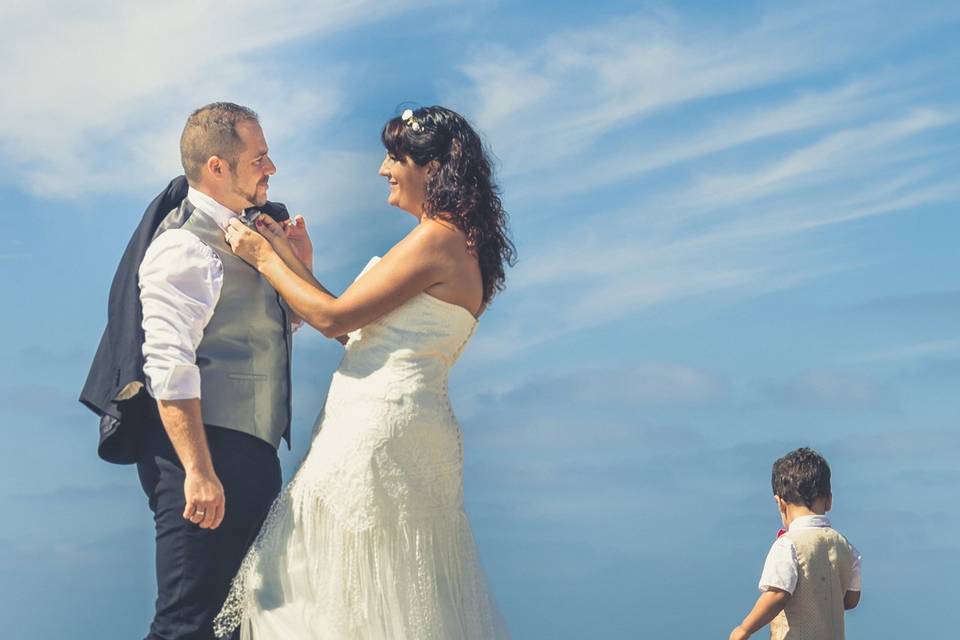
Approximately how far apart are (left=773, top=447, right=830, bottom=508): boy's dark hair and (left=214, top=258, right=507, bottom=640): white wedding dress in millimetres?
2155

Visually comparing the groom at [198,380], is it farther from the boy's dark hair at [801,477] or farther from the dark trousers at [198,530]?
the boy's dark hair at [801,477]

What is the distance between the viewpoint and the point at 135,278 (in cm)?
352

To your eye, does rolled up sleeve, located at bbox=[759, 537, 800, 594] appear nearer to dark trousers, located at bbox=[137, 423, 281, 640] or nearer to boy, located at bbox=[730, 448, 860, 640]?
boy, located at bbox=[730, 448, 860, 640]

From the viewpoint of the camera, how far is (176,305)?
3389 mm

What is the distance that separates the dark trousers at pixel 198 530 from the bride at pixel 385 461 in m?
0.05

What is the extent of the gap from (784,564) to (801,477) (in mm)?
387

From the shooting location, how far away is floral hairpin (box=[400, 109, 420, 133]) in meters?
3.67

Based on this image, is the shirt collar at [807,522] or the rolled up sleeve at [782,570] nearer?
the rolled up sleeve at [782,570]

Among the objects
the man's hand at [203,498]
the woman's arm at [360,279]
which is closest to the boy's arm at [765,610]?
the woman's arm at [360,279]

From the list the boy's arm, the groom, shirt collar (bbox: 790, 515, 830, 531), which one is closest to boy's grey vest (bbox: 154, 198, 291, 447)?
the groom

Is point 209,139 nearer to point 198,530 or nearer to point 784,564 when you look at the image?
point 198,530

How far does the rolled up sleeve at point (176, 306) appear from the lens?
333 cm

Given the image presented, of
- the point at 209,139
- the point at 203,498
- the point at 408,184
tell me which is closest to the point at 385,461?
the point at 203,498

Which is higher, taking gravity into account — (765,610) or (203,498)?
(203,498)
